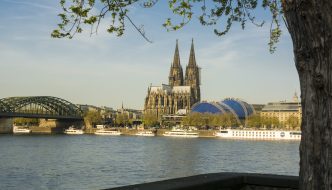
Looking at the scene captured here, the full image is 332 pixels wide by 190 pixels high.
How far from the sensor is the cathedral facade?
13638 centimetres

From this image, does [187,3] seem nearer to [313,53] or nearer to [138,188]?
[138,188]

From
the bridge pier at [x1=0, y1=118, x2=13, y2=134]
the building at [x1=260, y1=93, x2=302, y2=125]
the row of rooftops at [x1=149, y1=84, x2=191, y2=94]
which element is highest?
the row of rooftops at [x1=149, y1=84, x2=191, y2=94]

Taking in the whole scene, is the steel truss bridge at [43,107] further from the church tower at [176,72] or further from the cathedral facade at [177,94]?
the church tower at [176,72]

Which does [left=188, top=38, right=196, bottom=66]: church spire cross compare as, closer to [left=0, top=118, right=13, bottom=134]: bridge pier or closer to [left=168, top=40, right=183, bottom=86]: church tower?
[left=168, top=40, right=183, bottom=86]: church tower

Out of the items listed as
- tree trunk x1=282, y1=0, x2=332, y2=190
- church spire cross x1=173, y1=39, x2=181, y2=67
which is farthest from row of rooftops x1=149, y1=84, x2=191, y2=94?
tree trunk x1=282, y1=0, x2=332, y2=190

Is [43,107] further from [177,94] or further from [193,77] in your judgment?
[193,77]

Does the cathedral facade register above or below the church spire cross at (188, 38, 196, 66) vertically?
→ below

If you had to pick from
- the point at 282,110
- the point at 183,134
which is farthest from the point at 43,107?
the point at 282,110

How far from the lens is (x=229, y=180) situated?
5238 millimetres

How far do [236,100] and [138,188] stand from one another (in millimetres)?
137143

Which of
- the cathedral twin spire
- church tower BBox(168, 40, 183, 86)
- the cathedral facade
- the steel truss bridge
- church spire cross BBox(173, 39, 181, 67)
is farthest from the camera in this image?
church tower BBox(168, 40, 183, 86)

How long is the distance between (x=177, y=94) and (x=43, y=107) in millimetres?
40978

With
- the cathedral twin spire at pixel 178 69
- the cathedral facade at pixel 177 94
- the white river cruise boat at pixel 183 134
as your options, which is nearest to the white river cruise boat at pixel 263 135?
the white river cruise boat at pixel 183 134

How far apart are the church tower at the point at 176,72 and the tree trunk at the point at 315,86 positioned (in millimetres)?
138700
